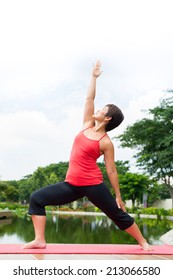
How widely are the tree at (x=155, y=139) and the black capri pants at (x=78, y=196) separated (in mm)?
19489

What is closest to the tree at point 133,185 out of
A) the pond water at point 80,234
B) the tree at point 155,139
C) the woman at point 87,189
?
the tree at point 155,139

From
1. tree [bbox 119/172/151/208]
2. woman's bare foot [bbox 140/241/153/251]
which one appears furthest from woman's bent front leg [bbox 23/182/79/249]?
tree [bbox 119/172/151/208]

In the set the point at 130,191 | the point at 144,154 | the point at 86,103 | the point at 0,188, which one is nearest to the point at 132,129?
the point at 144,154

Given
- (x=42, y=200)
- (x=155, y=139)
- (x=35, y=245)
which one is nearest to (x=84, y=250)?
(x=35, y=245)

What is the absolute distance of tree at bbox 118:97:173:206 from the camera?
23992 millimetres

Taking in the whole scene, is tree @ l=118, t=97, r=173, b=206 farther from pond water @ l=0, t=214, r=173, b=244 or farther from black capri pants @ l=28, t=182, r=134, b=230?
black capri pants @ l=28, t=182, r=134, b=230

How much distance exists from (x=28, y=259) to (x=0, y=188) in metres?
52.9

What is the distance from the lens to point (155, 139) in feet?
81.5

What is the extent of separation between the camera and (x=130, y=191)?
3909 cm

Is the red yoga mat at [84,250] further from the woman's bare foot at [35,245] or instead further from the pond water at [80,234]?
the pond water at [80,234]

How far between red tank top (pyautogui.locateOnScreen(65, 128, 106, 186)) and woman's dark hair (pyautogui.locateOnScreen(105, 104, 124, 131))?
265 millimetres

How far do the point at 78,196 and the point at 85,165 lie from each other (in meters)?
0.31

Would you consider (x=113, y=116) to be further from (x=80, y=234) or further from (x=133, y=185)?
(x=133, y=185)
